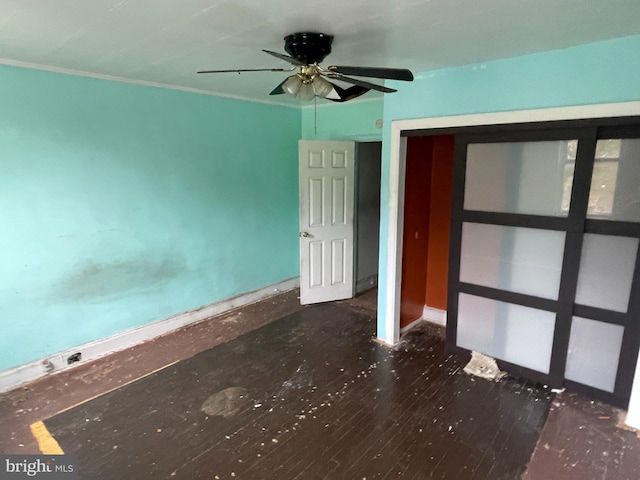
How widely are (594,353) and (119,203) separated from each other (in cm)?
400

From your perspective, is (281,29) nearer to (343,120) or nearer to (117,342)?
(343,120)

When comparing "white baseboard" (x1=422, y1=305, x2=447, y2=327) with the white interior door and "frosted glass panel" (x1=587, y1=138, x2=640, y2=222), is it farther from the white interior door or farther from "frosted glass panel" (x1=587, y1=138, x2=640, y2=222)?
"frosted glass panel" (x1=587, y1=138, x2=640, y2=222)

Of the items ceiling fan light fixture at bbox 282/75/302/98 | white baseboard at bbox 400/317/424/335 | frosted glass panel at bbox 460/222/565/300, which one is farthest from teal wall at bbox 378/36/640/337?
white baseboard at bbox 400/317/424/335

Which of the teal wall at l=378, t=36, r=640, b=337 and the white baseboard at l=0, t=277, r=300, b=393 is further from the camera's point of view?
the white baseboard at l=0, t=277, r=300, b=393

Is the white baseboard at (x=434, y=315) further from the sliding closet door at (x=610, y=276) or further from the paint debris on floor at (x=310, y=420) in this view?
the sliding closet door at (x=610, y=276)

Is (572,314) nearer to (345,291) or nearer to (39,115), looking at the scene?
(345,291)

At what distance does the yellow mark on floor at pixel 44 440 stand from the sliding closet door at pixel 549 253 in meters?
3.07

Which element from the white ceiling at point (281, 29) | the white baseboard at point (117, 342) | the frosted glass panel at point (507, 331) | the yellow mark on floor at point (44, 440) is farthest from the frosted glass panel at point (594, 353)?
the yellow mark on floor at point (44, 440)

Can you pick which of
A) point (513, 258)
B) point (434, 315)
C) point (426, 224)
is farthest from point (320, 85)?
point (434, 315)

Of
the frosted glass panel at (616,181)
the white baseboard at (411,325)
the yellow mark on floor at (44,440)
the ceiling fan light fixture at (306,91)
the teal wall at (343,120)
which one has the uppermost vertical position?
the teal wall at (343,120)

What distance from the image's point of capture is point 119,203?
3.27m

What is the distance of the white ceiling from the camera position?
5.63 ft

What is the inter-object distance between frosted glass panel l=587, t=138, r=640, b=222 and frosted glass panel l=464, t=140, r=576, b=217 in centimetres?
17

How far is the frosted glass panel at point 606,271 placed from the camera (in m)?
2.44
